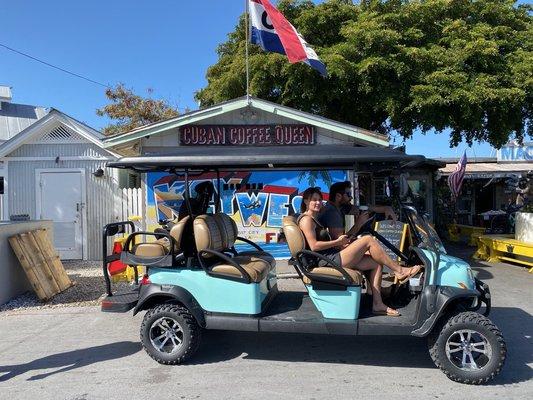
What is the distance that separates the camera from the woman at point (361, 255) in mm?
4695

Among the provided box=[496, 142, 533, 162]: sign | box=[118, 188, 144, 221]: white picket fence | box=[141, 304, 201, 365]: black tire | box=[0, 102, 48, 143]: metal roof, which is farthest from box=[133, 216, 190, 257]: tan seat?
box=[0, 102, 48, 143]: metal roof

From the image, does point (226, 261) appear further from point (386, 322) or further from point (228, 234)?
point (386, 322)

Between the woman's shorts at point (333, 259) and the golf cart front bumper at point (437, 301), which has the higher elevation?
the woman's shorts at point (333, 259)

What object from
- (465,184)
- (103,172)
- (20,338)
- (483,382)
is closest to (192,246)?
(20,338)

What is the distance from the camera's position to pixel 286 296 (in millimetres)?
5453

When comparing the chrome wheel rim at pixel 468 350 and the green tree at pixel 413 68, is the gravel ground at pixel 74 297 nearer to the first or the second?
the chrome wheel rim at pixel 468 350

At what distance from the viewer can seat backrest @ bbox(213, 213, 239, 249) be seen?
535 centimetres

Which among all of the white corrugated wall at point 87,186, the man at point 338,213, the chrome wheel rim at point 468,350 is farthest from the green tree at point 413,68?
the chrome wheel rim at point 468,350

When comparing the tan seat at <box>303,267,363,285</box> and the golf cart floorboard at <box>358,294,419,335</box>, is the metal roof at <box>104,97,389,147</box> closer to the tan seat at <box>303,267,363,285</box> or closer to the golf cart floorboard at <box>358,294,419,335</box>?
the tan seat at <box>303,267,363,285</box>

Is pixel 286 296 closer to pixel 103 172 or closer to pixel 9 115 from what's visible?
pixel 103 172

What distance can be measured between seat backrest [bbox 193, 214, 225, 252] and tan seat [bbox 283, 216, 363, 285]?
2.55 ft

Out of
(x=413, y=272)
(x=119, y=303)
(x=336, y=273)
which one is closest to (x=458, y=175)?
(x=413, y=272)

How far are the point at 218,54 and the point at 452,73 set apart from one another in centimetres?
782

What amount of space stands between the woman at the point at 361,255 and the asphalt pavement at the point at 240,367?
0.66 m
